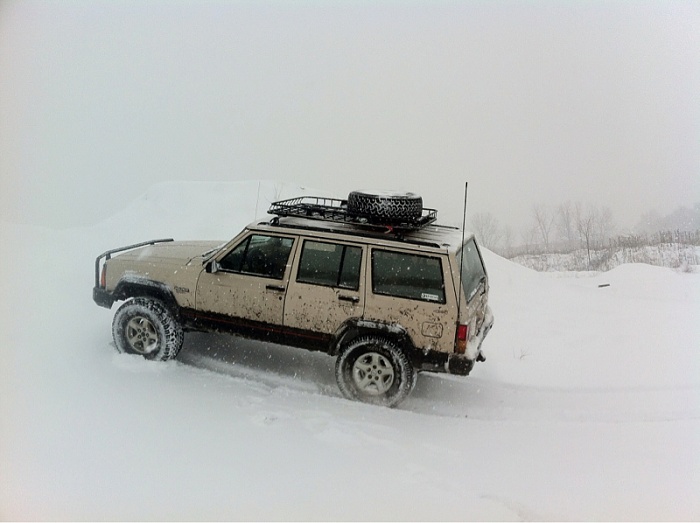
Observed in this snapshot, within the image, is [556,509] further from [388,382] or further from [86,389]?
[86,389]

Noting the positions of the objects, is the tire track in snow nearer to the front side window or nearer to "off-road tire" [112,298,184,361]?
"off-road tire" [112,298,184,361]

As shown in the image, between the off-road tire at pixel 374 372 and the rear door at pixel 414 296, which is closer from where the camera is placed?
the rear door at pixel 414 296

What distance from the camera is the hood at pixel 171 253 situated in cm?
664

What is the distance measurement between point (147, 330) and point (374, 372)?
102 inches

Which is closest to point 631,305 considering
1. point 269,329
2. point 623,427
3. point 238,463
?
point 623,427

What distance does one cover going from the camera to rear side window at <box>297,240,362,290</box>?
5.95m

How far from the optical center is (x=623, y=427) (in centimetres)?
586

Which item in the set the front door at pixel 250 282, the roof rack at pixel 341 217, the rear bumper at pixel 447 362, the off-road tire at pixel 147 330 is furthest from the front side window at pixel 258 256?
the rear bumper at pixel 447 362

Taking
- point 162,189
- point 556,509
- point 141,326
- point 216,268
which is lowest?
point 556,509

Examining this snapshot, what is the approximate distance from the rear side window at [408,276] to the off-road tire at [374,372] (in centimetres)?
53

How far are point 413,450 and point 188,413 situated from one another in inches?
80.9

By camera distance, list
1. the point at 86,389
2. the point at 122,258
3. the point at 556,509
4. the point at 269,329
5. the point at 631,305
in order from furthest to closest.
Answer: the point at 631,305
the point at 122,258
the point at 269,329
the point at 86,389
the point at 556,509

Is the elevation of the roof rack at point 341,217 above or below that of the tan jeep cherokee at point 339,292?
above

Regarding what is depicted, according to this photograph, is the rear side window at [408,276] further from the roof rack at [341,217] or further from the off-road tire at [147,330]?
the off-road tire at [147,330]
